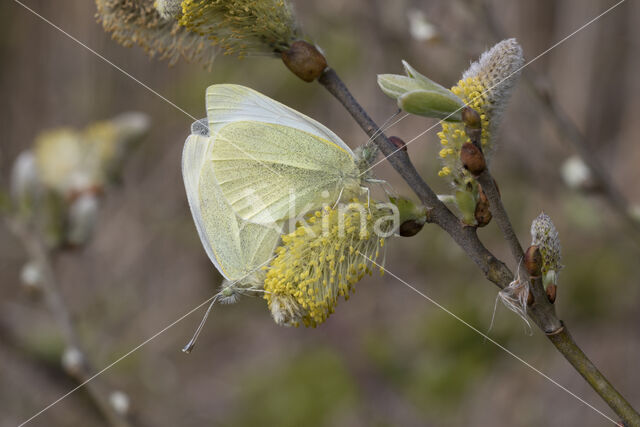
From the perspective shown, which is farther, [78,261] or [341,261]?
[78,261]

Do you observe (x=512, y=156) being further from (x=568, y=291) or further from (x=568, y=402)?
(x=568, y=402)

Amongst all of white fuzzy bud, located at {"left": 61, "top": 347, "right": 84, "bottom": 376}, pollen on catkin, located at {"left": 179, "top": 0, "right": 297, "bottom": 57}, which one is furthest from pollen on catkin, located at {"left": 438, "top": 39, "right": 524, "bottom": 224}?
white fuzzy bud, located at {"left": 61, "top": 347, "right": 84, "bottom": 376}

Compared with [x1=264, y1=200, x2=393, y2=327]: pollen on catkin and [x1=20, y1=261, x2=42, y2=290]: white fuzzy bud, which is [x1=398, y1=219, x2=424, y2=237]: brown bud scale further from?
[x1=20, y1=261, x2=42, y2=290]: white fuzzy bud

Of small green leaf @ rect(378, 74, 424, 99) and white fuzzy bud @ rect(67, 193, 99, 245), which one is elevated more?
small green leaf @ rect(378, 74, 424, 99)

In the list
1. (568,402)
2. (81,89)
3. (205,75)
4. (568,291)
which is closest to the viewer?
(568,291)

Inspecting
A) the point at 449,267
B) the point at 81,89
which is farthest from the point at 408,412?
the point at 81,89

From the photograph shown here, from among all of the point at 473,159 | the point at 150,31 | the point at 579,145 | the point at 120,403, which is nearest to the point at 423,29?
the point at 579,145

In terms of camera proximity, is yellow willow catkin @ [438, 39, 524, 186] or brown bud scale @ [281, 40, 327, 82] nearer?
yellow willow catkin @ [438, 39, 524, 186]

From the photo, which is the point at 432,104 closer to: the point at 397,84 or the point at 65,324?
the point at 397,84
